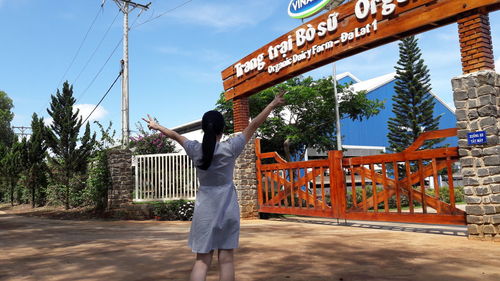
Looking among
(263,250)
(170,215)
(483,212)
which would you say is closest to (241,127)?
(170,215)

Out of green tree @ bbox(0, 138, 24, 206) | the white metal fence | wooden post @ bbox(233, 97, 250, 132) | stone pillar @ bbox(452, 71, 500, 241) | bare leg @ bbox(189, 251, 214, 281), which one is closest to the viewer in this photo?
bare leg @ bbox(189, 251, 214, 281)

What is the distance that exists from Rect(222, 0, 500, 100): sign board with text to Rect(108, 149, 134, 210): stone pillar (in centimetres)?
463

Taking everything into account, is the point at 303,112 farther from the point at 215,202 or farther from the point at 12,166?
the point at 12,166

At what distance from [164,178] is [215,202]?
34.9ft

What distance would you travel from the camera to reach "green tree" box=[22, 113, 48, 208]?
727 inches

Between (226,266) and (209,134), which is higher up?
(209,134)

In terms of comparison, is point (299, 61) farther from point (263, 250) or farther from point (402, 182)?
point (263, 250)

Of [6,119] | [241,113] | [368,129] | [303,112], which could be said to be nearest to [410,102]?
[368,129]

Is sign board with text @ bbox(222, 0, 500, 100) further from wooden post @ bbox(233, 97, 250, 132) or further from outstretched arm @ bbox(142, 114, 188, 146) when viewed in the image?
outstretched arm @ bbox(142, 114, 188, 146)

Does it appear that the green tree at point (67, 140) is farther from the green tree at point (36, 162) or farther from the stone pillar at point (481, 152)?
the stone pillar at point (481, 152)

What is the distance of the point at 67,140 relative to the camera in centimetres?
1519

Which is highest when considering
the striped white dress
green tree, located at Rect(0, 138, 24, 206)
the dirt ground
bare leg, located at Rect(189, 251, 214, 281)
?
green tree, located at Rect(0, 138, 24, 206)

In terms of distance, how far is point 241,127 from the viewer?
11289 millimetres

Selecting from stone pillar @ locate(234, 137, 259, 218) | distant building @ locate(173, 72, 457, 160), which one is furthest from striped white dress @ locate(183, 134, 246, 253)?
distant building @ locate(173, 72, 457, 160)
